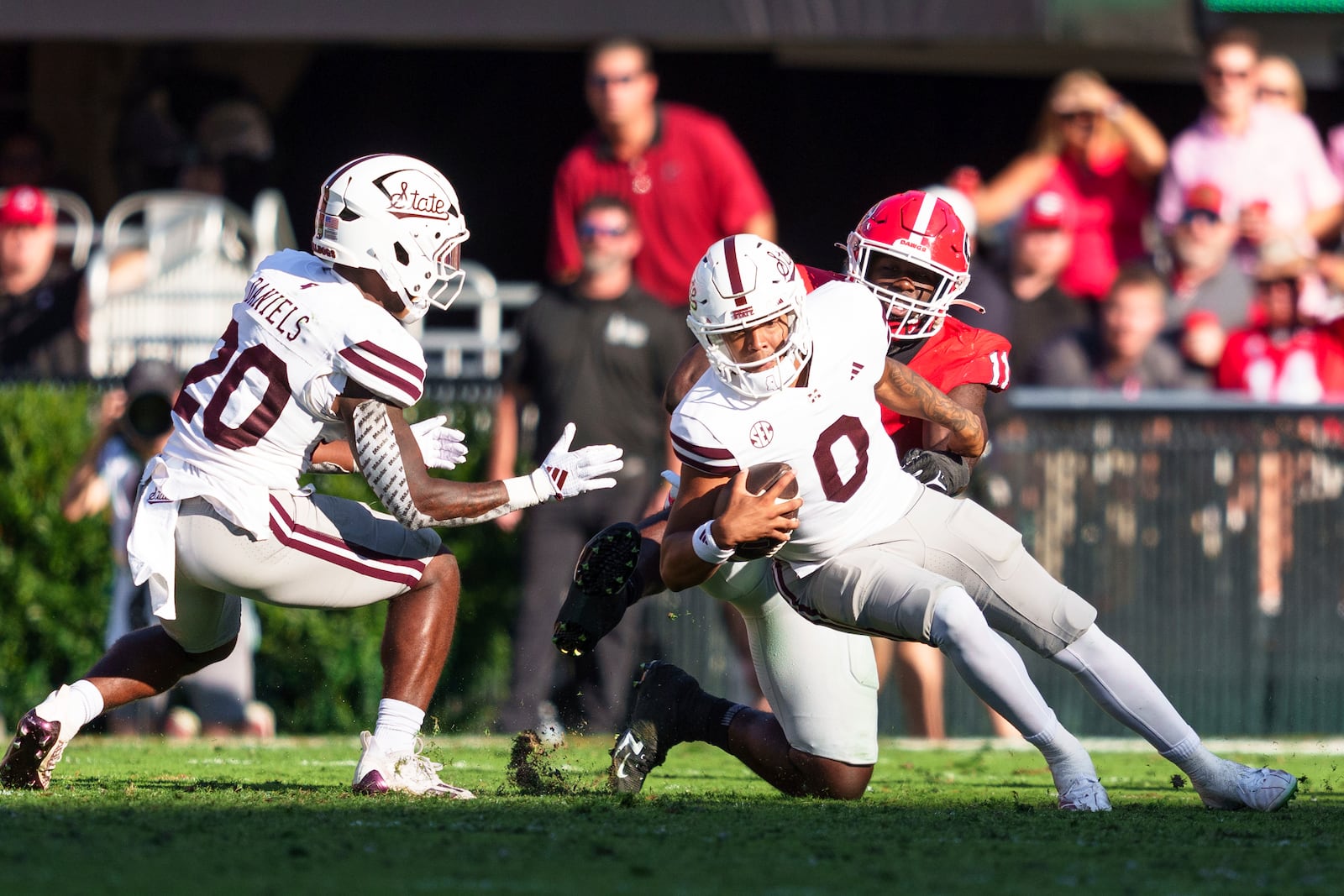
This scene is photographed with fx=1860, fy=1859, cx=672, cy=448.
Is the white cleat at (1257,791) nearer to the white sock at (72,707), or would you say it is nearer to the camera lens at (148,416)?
the white sock at (72,707)

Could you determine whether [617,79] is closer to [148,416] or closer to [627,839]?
[148,416]

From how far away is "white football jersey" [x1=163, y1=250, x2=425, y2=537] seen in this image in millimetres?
4973

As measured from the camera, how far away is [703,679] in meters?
8.41

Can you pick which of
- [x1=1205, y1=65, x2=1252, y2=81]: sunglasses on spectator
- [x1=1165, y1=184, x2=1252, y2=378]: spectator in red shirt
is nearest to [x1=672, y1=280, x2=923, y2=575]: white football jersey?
[x1=1165, y1=184, x2=1252, y2=378]: spectator in red shirt

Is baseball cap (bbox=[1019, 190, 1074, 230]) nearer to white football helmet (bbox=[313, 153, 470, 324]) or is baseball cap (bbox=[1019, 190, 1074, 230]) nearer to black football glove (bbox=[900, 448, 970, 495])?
black football glove (bbox=[900, 448, 970, 495])

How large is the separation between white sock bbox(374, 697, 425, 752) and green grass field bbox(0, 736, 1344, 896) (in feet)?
0.59

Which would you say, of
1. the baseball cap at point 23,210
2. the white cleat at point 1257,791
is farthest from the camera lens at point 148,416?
the white cleat at point 1257,791

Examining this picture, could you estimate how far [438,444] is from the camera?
5.54 m

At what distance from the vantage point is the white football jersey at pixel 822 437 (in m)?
4.89

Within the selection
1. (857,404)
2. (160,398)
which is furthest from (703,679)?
(857,404)

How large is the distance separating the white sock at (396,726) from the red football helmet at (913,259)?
6.07ft

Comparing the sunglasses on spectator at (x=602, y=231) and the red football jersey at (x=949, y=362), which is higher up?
the sunglasses on spectator at (x=602, y=231)

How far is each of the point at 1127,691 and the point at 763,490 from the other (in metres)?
1.17

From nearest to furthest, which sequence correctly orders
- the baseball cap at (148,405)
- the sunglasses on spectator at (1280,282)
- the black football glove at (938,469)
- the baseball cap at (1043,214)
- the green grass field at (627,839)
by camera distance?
1. the green grass field at (627,839)
2. the black football glove at (938,469)
3. the baseball cap at (148,405)
4. the baseball cap at (1043,214)
5. the sunglasses on spectator at (1280,282)
